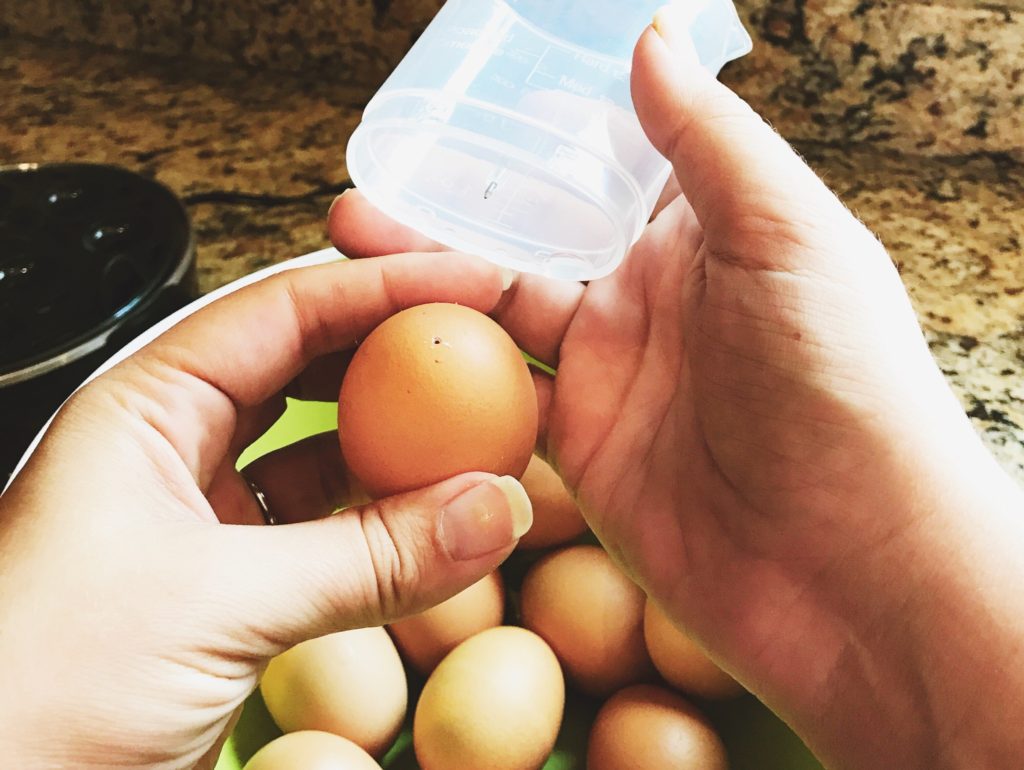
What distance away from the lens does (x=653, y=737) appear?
2.70 ft

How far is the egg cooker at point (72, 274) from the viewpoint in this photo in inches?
35.2

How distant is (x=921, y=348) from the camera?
2.21 ft

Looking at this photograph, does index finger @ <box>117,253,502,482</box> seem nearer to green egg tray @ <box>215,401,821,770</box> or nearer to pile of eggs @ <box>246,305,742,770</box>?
pile of eggs @ <box>246,305,742,770</box>

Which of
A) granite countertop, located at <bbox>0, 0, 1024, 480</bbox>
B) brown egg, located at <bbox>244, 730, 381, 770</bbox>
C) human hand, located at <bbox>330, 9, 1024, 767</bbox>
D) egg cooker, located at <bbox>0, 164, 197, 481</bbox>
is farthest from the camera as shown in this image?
granite countertop, located at <bbox>0, 0, 1024, 480</bbox>

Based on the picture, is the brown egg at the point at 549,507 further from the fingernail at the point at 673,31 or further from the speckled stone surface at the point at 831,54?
the speckled stone surface at the point at 831,54

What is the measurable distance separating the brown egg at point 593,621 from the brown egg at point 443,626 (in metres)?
0.06

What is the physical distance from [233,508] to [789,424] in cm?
50

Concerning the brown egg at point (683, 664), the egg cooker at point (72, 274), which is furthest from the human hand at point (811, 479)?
the egg cooker at point (72, 274)

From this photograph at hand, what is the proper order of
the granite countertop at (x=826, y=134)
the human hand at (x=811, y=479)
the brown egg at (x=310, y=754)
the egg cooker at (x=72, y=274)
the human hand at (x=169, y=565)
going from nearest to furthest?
the human hand at (x=169, y=565) < the human hand at (x=811, y=479) < the brown egg at (x=310, y=754) < the egg cooker at (x=72, y=274) < the granite countertop at (x=826, y=134)

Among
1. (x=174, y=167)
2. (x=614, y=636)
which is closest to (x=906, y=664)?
(x=614, y=636)

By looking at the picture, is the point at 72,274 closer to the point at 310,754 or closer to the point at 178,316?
the point at 178,316

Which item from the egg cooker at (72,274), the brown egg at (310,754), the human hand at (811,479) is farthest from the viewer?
the egg cooker at (72,274)

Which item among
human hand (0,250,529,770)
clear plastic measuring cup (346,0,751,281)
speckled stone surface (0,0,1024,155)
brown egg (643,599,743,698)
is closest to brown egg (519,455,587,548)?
brown egg (643,599,743,698)

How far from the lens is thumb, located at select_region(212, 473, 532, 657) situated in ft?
1.76
